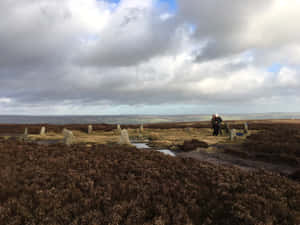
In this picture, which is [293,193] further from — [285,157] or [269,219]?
[285,157]

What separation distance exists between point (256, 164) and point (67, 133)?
19.0m

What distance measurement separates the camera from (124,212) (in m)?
5.07

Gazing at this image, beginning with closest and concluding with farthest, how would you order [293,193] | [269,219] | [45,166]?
[269,219] → [293,193] → [45,166]

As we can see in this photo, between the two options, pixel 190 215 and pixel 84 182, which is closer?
pixel 190 215

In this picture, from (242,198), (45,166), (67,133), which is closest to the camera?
(242,198)

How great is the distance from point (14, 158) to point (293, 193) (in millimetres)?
14590

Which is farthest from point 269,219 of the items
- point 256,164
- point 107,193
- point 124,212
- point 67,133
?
point 67,133

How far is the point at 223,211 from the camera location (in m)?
5.30

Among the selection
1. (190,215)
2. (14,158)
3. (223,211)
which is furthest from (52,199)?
(14,158)

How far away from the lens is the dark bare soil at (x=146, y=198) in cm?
483

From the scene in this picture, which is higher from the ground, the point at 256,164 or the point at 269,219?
the point at 269,219

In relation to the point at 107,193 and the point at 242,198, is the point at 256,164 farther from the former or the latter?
the point at 107,193

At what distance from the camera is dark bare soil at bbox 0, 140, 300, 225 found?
4828mm

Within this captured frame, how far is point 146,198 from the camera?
19.3 ft
